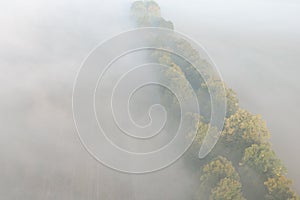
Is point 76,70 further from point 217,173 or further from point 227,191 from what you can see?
point 227,191

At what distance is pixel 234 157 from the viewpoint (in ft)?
99.2

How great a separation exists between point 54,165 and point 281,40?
Result: 47.5 meters

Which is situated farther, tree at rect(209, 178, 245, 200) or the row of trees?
the row of trees

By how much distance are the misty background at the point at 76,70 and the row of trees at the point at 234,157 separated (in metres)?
3.33

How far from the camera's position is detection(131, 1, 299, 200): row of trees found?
25250 mm

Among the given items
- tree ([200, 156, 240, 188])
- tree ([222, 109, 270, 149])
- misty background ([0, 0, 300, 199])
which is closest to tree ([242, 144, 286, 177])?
tree ([222, 109, 270, 149])

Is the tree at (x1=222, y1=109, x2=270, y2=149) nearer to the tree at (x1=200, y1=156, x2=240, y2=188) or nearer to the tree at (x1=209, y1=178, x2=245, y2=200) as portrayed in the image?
the tree at (x1=200, y1=156, x2=240, y2=188)

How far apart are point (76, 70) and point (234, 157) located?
1026 inches

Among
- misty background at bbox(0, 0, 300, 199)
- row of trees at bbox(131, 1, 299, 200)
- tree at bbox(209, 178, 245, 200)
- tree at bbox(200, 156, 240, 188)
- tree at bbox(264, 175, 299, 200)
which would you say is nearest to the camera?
tree at bbox(264, 175, 299, 200)

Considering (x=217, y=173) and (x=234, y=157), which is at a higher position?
(x=234, y=157)

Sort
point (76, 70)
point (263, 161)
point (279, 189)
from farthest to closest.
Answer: point (76, 70), point (263, 161), point (279, 189)

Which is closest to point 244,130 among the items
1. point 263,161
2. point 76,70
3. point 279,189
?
point 263,161

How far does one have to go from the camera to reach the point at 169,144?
1241 inches

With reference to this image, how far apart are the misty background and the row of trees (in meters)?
3.33
